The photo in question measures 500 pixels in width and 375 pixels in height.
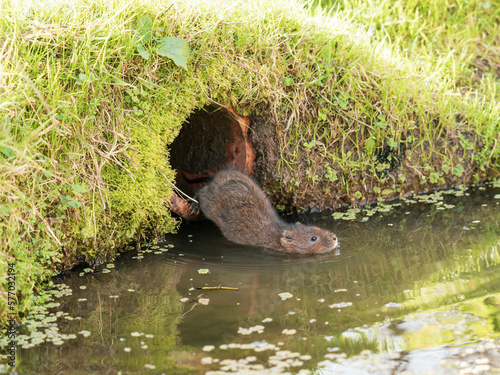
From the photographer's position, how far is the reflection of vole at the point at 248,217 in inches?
218

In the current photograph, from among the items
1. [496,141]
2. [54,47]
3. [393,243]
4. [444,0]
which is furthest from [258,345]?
[444,0]

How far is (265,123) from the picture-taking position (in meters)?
6.11

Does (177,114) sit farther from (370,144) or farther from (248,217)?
(370,144)

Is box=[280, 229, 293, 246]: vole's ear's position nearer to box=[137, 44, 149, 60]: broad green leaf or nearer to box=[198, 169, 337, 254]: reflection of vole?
box=[198, 169, 337, 254]: reflection of vole

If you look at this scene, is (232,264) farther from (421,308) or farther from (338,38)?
(338,38)

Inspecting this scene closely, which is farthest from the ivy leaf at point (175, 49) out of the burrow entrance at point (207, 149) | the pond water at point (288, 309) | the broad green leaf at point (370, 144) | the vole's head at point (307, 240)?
the broad green leaf at point (370, 144)

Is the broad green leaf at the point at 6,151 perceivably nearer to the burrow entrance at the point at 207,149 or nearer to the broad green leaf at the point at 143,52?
the broad green leaf at the point at 143,52

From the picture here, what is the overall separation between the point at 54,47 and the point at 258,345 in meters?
2.82

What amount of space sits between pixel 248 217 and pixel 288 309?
5.74 feet

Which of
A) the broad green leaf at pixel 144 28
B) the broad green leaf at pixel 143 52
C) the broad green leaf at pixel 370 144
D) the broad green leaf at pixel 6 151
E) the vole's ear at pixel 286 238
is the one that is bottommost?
the vole's ear at pixel 286 238

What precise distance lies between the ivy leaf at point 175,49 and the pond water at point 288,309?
5.70 feet

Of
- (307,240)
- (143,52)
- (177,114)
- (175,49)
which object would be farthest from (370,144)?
(143,52)

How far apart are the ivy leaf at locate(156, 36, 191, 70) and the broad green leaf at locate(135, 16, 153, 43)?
114 millimetres

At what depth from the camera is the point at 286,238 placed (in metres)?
5.55
